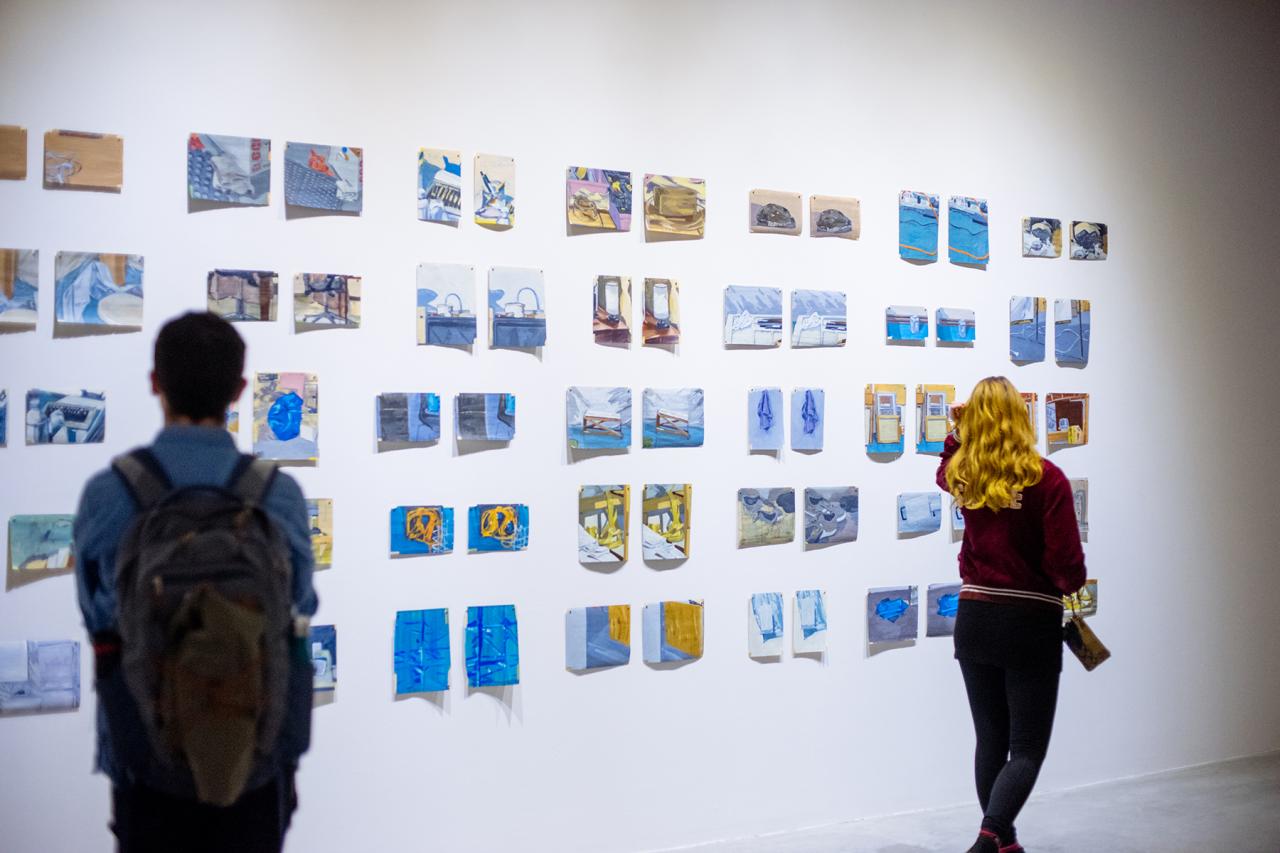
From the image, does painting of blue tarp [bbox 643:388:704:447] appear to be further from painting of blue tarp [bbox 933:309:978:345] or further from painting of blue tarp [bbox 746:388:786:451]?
painting of blue tarp [bbox 933:309:978:345]

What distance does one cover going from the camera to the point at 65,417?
3.04 meters

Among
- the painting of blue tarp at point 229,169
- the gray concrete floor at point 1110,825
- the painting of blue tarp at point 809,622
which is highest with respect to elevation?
the painting of blue tarp at point 229,169

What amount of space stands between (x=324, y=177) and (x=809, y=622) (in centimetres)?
216

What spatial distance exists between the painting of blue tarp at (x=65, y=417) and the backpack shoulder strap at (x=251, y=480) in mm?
1366

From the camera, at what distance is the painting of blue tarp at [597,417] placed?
3605mm

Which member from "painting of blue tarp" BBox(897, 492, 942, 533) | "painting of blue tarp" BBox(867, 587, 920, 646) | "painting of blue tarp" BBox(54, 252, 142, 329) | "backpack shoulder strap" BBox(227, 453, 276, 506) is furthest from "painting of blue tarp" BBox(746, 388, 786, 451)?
"backpack shoulder strap" BBox(227, 453, 276, 506)

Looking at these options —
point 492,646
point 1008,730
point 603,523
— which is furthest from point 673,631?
point 1008,730

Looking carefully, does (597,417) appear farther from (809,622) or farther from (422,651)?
(809,622)

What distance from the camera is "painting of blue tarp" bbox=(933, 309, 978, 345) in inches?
167

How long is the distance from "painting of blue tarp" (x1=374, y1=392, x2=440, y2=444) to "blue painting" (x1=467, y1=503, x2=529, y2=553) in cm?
27

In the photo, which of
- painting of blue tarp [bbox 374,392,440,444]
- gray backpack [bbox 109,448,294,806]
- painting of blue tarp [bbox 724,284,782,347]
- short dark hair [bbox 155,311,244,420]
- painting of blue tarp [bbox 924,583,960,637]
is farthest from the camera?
painting of blue tarp [bbox 924,583,960,637]

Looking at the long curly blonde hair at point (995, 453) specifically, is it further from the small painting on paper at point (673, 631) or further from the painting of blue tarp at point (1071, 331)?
the painting of blue tarp at point (1071, 331)

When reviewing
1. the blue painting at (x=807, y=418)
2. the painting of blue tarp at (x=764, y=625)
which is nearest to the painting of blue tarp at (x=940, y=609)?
the painting of blue tarp at (x=764, y=625)

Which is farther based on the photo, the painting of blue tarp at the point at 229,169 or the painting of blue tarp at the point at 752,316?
the painting of blue tarp at the point at 752,316
